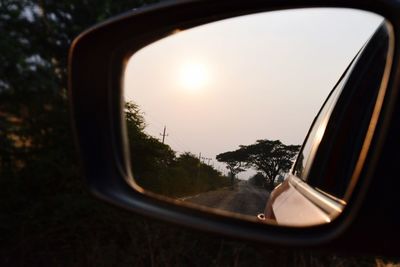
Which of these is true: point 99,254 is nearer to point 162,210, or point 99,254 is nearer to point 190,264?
point 190,264

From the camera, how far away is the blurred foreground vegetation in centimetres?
843

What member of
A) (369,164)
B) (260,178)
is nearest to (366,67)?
(260,178)

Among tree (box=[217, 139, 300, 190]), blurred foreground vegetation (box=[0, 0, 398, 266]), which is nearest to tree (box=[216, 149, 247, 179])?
tree (box=[217, 139, 300, 190])

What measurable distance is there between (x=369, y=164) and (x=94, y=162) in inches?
36.7

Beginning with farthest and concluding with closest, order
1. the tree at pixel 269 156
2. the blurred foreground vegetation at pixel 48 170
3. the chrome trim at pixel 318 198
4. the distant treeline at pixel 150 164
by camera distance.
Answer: the blurred foreground vegetation at pixel 48 170 → the distant treeline at pixel 150 164 → the tree at pixel 269 156 → the chrome trim at pixel 318 198

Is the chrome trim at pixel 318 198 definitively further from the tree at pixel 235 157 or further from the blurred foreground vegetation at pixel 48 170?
the blurred foreground vegetation at pixel 48 170

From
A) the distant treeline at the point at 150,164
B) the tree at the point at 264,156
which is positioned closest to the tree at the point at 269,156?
the tree at the point at 264,156

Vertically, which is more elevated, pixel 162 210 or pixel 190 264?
pixel 162 210

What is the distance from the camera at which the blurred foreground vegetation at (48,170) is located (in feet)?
27.7

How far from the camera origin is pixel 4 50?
8977 millimetres

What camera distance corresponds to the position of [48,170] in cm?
992

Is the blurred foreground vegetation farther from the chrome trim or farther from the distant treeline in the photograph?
the chrome trim

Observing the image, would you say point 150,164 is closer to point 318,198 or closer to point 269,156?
point 269,156

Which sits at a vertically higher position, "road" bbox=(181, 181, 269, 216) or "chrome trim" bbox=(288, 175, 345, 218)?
"chrome trim" bbox=(288, 175, 345, 218)
